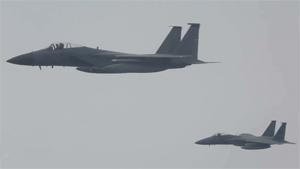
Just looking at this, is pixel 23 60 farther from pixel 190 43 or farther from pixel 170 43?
pixel 190 43

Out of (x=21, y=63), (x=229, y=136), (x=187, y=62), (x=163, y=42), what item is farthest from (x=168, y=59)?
(x=229, y=136)

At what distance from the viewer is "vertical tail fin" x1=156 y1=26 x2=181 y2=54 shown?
54.0 meters

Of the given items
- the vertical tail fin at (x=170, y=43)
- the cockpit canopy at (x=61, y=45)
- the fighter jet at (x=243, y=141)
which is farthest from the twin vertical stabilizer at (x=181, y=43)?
the fighter jet at (x=243, y=141)

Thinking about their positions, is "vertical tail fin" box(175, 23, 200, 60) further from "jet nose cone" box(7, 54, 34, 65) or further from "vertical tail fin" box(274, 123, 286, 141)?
"vertical tail fin" box(274, 123, 286, 141)

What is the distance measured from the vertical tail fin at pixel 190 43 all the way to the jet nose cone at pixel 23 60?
10209 mm

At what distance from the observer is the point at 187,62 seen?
164 ft

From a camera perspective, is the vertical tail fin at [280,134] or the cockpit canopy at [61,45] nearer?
the cockpit canopy at [61,45]

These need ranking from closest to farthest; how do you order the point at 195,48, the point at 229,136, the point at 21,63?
the point at 21,63 → the point at 195,48 → the point at 229,136

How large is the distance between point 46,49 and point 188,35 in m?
9.78

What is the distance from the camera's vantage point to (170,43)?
178 feet

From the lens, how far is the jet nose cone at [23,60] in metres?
47.7

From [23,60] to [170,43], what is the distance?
35.8ft

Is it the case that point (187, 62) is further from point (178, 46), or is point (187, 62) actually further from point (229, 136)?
point (229, 136)

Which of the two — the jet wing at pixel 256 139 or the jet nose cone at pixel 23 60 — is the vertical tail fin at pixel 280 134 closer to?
the jet wing at pixel 256 139
